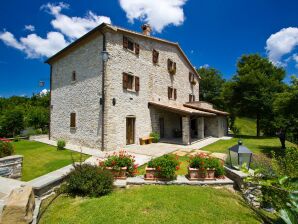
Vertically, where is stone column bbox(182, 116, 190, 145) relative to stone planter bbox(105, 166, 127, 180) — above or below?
above

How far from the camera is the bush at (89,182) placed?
521 cm

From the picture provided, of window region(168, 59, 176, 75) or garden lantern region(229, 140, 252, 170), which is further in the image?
window region(168, 59, 176, 75)

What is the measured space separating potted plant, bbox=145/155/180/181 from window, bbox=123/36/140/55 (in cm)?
1036

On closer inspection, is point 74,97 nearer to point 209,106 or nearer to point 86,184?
point 86,184

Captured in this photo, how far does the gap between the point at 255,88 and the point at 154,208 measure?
23.3m

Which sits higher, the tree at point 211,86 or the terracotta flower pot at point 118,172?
the tree at point 211,86

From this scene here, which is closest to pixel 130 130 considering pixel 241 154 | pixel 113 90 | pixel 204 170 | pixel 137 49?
pixel 113 90

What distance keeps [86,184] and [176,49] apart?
18.8 meters

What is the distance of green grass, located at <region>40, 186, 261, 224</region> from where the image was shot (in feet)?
13.4

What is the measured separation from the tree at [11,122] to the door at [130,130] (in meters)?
13.3

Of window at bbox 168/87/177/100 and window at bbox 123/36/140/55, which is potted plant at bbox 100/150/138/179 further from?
window at bbox 168/87/177/100

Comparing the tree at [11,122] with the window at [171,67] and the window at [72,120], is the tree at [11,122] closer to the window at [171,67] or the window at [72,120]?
the window at [72,120]

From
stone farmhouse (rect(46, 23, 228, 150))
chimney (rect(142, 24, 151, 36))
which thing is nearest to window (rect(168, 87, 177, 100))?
stone farmhouse (rect(46, 23, 228, 150))

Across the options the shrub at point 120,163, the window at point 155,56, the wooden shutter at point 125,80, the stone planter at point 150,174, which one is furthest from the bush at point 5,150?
the window at point 155,56
